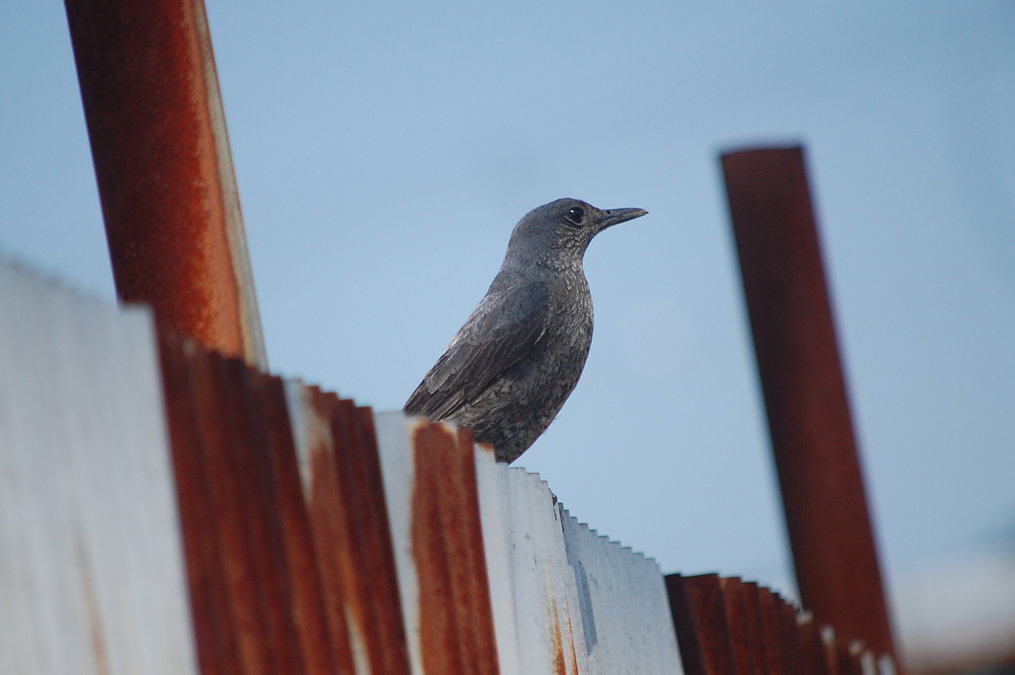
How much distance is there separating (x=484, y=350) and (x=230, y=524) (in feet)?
12.0

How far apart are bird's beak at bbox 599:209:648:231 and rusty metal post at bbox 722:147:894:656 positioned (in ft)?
2.89

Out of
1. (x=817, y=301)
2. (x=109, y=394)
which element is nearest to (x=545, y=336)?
(x=817, y=301)

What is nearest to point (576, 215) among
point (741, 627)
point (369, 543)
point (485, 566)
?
point (741, 627)

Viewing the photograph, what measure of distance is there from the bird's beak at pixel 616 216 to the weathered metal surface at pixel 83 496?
198 inches

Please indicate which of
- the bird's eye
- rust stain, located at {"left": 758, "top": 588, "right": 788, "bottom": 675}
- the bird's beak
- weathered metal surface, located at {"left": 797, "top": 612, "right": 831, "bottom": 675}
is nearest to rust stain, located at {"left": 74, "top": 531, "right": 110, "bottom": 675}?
rust stain, located at {"left": 758, "top": 588, "right": 788, "bottom": 675}

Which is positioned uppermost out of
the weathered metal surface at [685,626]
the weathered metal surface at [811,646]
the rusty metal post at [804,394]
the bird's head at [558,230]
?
the bird's head at [558,230]

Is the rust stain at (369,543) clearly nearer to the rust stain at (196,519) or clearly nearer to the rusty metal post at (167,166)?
the rust stain at (196,519)

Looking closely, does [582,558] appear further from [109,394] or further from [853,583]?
[853,583]

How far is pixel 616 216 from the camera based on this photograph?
6.27 meters

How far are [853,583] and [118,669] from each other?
441cm

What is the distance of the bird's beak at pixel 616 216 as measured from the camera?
6199mm

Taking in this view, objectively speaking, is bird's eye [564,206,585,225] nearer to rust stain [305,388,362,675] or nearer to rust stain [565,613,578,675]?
rust stain [565,613,578,675]

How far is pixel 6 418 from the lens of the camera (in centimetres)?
108

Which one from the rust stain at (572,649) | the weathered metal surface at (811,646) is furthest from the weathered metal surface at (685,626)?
the weathered metal surface at (811,646)
